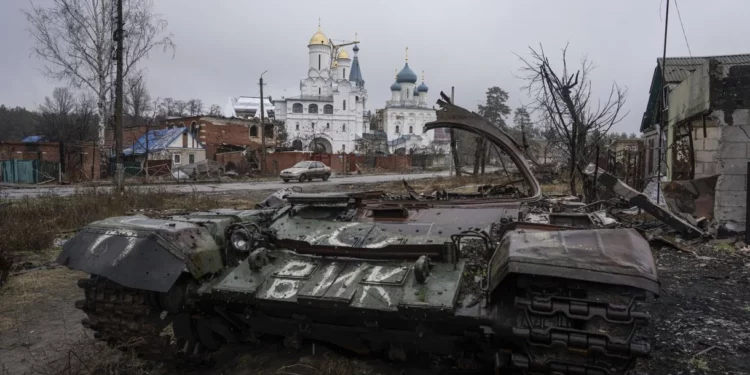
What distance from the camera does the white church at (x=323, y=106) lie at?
227 feet

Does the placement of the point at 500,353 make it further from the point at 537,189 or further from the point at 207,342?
the point at 537,189

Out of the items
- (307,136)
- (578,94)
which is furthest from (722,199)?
(307,136)

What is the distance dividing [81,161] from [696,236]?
2975cm

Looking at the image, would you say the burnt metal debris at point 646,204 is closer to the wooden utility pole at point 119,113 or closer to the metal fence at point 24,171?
the wooden utility pole at point 119,113

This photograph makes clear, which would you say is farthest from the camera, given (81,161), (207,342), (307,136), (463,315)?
(307,136)

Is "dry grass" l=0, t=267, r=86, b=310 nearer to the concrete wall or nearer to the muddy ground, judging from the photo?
the muddy ground

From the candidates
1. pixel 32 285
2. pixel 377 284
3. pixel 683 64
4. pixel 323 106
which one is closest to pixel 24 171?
pixel 32 285

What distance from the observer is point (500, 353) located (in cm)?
337

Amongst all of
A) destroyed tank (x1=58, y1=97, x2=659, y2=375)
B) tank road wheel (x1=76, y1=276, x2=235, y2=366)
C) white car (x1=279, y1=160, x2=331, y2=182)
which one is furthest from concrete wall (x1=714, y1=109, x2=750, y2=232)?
white car (x1=279, y1=160, x2=331, y2=182)

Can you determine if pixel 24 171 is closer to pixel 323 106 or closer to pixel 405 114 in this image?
pixel 323 106

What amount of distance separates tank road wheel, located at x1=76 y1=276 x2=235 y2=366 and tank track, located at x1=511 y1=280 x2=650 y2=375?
101 inches

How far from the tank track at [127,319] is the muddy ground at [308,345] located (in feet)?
0.59

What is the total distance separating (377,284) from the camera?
12.1 feet

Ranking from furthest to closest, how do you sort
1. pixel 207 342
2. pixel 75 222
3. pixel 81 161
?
pixel 81 161 → pixel 75 222 → pixel 207 342
